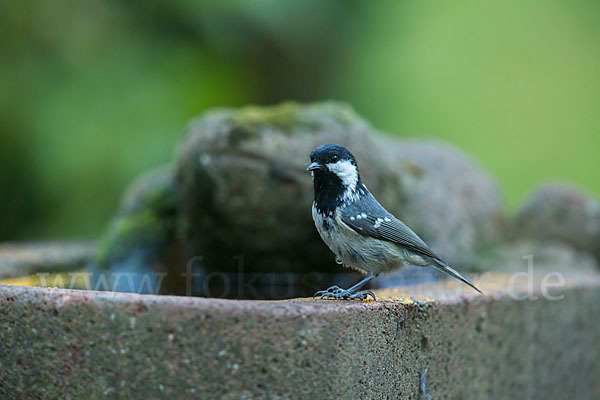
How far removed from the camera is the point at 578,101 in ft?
26.5

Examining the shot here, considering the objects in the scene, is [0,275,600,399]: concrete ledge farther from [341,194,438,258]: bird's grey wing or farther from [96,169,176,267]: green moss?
[96,169,176,267]: green moss

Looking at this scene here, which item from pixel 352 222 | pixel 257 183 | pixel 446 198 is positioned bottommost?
pixel 352 222

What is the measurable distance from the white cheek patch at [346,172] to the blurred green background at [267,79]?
3.86 metres

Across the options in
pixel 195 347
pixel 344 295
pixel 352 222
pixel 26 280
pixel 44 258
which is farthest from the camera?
pixel 44 258

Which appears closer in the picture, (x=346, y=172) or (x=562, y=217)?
(x=346, y=172)

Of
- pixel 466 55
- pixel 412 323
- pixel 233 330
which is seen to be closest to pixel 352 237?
Result: pixel 412 323

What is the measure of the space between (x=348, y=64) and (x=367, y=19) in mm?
564

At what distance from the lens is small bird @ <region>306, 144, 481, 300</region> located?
2375mm

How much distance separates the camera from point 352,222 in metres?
2.37

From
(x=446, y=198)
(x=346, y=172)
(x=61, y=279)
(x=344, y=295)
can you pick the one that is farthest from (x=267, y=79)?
(x=344, y=295)

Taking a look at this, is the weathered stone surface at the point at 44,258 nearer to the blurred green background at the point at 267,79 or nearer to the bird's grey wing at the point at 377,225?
the blurred green background at the point at 267,79

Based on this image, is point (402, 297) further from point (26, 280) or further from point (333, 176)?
point (26, 280)

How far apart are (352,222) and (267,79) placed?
482 cm

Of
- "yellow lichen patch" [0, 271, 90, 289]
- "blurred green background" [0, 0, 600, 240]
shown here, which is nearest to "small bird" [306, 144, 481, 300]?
"yellow lichen patch" [0, 271, 90, 289]
